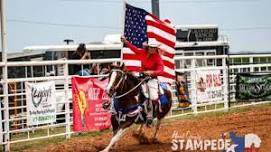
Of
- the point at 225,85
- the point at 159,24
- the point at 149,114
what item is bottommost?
the point at 225,85

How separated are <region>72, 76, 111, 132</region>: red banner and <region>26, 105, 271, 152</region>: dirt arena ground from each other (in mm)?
322

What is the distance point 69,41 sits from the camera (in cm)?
2352

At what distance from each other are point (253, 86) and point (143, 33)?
8.87 metres

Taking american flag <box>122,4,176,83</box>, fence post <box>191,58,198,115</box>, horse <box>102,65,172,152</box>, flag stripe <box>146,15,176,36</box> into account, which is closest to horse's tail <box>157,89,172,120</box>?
american flag <box>122,4,176,83</box>

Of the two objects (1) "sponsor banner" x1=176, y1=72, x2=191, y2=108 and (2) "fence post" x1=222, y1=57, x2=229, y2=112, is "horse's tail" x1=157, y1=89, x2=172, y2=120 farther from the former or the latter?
(2) "fence post" x1=222, y1=57, x2=229, y2=112

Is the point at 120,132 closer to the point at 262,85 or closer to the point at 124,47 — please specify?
the point at 124,47

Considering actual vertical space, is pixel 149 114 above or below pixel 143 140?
above

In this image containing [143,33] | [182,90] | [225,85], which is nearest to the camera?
[143,33]

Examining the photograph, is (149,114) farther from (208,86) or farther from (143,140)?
(208,86)

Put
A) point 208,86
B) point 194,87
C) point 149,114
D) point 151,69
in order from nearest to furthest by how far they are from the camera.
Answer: point 149,114
point 151,69
point 194,87
point 208,86

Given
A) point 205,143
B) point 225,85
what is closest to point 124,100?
point 205,143

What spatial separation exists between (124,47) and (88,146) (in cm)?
238

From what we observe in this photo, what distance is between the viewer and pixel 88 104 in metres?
13.5

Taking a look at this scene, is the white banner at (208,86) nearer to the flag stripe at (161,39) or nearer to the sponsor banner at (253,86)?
the sponsor banner at (253,86)
